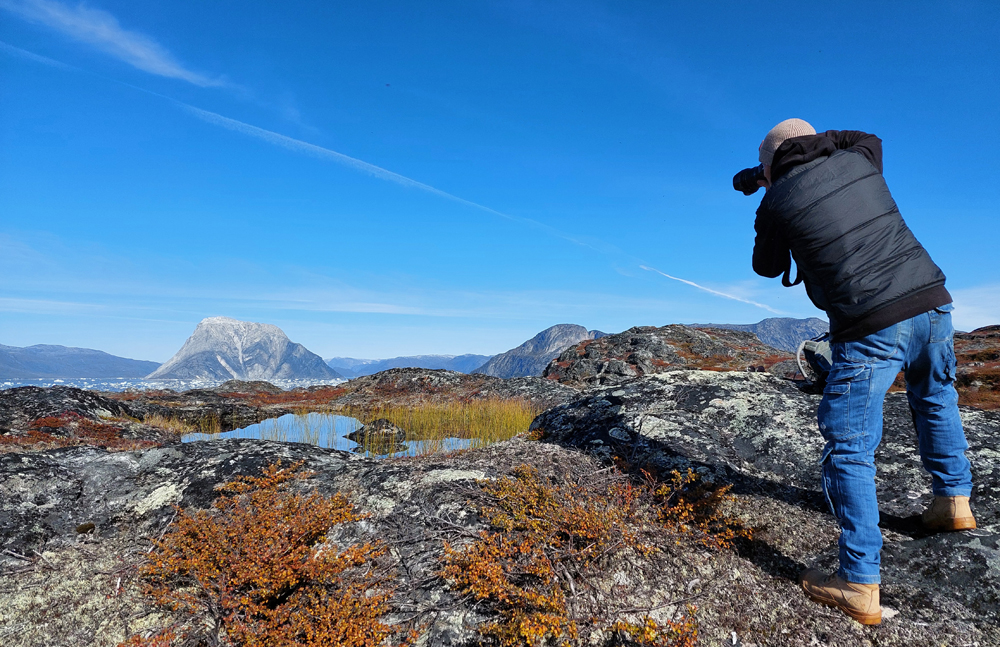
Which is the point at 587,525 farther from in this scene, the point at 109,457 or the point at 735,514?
the point at 109,457

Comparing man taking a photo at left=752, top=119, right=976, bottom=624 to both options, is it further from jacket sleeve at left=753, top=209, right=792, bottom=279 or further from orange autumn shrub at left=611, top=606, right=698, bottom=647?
orange autumn shrub at left=611, top=606, right=698, bottom=647

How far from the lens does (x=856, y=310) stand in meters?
2.61

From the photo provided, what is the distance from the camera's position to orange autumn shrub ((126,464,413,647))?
2307 millimetres

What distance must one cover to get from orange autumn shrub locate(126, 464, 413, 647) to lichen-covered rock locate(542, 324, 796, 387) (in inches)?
700

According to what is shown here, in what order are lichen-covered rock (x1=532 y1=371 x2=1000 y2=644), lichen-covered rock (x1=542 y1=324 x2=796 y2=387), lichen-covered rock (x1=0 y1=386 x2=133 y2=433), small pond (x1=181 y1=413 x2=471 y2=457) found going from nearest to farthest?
lichen-covered rock (x1=532 y1=371 x2=1000 y2=644)
small pond (x1=181 y1=413 x2=471 y2=457)
lichen-covered rock (x1=0 y1=386 x2=133 y2=433)
lichen-covered rock (x1=542 y1=324 x2=796 y2=387)

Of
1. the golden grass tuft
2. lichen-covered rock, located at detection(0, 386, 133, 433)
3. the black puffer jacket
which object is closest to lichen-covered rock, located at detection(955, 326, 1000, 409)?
the black puffer jacket

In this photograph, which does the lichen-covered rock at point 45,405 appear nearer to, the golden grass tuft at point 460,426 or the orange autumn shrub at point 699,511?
the golden grass tuft at point 460,426

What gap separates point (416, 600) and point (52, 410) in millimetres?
12349

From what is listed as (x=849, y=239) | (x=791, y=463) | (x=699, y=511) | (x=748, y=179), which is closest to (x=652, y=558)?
(x=699, y=511)

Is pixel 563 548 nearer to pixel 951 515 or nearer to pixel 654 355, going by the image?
pixel 951 515

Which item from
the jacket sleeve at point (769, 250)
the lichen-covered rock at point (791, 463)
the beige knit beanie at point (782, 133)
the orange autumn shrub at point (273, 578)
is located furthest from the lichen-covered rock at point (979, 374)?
the orange autumn shrub at point (273, 578)

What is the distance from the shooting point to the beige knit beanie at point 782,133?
295cm

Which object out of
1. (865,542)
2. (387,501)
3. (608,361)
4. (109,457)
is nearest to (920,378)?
(865,542)

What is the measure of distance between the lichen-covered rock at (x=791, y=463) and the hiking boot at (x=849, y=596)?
135 millimetres
